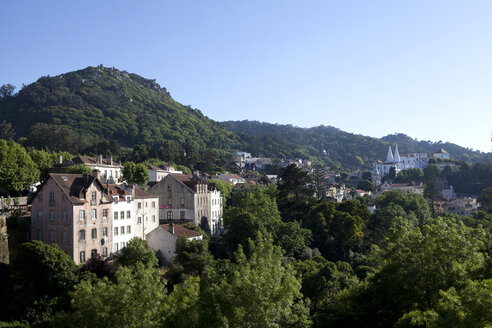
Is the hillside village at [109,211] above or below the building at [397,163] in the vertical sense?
below

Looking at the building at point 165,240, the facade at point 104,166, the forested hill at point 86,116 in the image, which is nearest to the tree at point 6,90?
the forested hill at point 86,116

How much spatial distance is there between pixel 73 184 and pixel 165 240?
12.0m

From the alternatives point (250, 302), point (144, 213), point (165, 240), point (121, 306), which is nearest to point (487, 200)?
point (165, 240)

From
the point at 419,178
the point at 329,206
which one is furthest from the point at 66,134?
the point at 419,178

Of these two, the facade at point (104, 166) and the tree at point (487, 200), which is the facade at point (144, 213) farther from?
the tree at point (487, 200)

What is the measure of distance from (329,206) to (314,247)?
30.4ft

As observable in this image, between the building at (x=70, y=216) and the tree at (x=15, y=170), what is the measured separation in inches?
447

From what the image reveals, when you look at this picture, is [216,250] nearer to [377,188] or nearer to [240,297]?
[240,297]

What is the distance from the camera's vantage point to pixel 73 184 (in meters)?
→ 40.6

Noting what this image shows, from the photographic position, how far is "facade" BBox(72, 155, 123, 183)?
6768cm

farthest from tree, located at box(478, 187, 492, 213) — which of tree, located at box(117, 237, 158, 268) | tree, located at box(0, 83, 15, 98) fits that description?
tree, located at box(0, 83, 15, 98)

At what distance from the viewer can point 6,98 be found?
595 feet

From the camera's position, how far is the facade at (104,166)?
67675mm

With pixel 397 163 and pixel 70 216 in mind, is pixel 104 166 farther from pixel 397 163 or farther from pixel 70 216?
pixel 397 163
